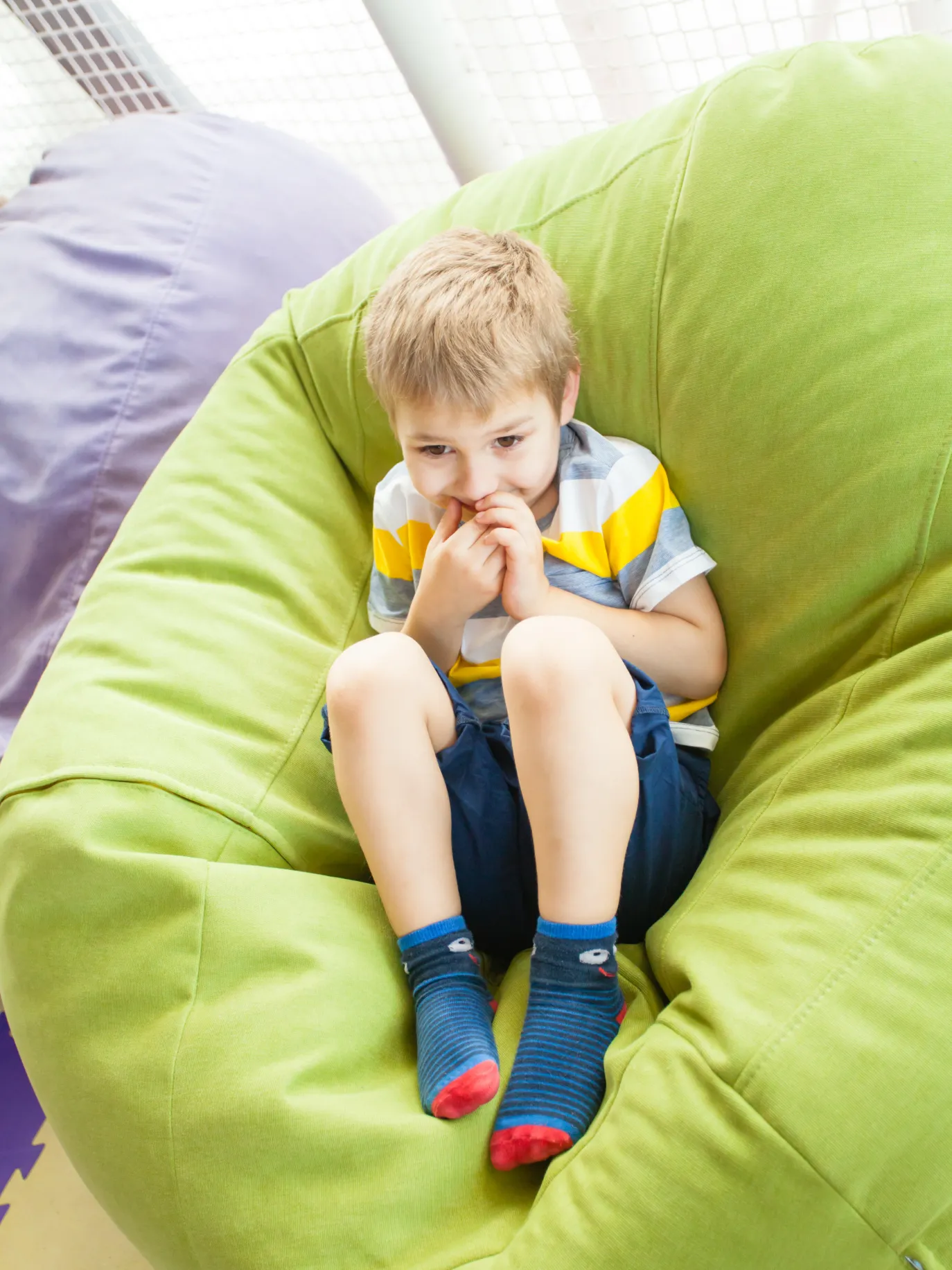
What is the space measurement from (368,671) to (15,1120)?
0.91 m

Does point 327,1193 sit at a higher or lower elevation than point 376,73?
lower

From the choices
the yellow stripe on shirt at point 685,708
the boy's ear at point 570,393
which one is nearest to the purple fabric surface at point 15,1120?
the yellow stripe on shirt at point 685,708

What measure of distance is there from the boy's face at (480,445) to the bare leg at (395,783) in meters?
0.18

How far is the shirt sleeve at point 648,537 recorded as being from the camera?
37.4 inches

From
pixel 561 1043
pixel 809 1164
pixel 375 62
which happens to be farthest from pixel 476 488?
pixel 375 62

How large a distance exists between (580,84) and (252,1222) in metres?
1.44

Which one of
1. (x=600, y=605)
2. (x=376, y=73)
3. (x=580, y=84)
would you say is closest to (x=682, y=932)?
(x=600, y=605)

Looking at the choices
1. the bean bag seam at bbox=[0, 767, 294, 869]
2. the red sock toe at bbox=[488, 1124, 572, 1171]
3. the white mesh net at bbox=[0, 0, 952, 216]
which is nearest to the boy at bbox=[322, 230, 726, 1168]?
the red sock toe at bbox=[488, 1124, 572, 1171]

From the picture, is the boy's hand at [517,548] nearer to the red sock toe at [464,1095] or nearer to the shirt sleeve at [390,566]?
the shirt sleeve at [390,566]

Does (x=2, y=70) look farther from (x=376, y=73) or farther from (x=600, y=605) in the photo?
(x=600, y=605)

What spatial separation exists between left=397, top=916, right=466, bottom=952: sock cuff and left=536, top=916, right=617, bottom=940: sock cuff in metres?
0.09

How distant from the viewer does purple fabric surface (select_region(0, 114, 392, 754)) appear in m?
1.37

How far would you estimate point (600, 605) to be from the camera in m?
0.98

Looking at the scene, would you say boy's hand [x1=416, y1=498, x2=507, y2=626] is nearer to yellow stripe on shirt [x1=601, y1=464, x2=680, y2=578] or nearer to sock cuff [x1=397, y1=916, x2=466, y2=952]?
yellow stripe on shirt [x1=601, y1=464, x2=680, y2=578]
